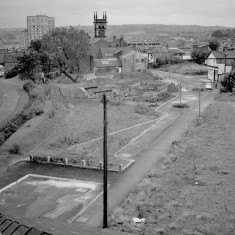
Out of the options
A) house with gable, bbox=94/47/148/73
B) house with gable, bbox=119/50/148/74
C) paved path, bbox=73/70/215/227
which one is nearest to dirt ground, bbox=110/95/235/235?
paved path, bbox=73/70/215/227

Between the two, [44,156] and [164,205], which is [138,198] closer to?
[164,205]

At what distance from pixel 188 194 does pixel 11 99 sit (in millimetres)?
27990

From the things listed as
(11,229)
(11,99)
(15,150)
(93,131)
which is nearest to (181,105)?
(93,131)

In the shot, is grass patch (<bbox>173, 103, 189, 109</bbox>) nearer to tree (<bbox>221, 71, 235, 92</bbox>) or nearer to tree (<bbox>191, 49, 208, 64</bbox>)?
tree (<bbox>221, 71, 235, 92</bbox>)

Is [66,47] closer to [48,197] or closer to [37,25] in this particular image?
[48,197]

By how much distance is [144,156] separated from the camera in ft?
71.9

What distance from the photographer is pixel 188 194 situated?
15672 mm

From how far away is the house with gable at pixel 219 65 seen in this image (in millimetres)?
56031

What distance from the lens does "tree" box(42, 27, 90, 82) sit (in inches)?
2028

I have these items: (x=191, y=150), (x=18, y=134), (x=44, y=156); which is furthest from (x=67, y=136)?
(x=191, y=150)

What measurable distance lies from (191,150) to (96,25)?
86276 millimetres

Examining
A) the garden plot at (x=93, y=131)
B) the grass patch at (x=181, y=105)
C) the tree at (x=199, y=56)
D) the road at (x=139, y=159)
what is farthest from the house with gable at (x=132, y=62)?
the grass patch at (x=181, y=105)

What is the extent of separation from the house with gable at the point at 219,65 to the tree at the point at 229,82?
38.2ft

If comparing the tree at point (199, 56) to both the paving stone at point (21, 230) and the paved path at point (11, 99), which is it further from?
the paving stone at point (21, 230)
